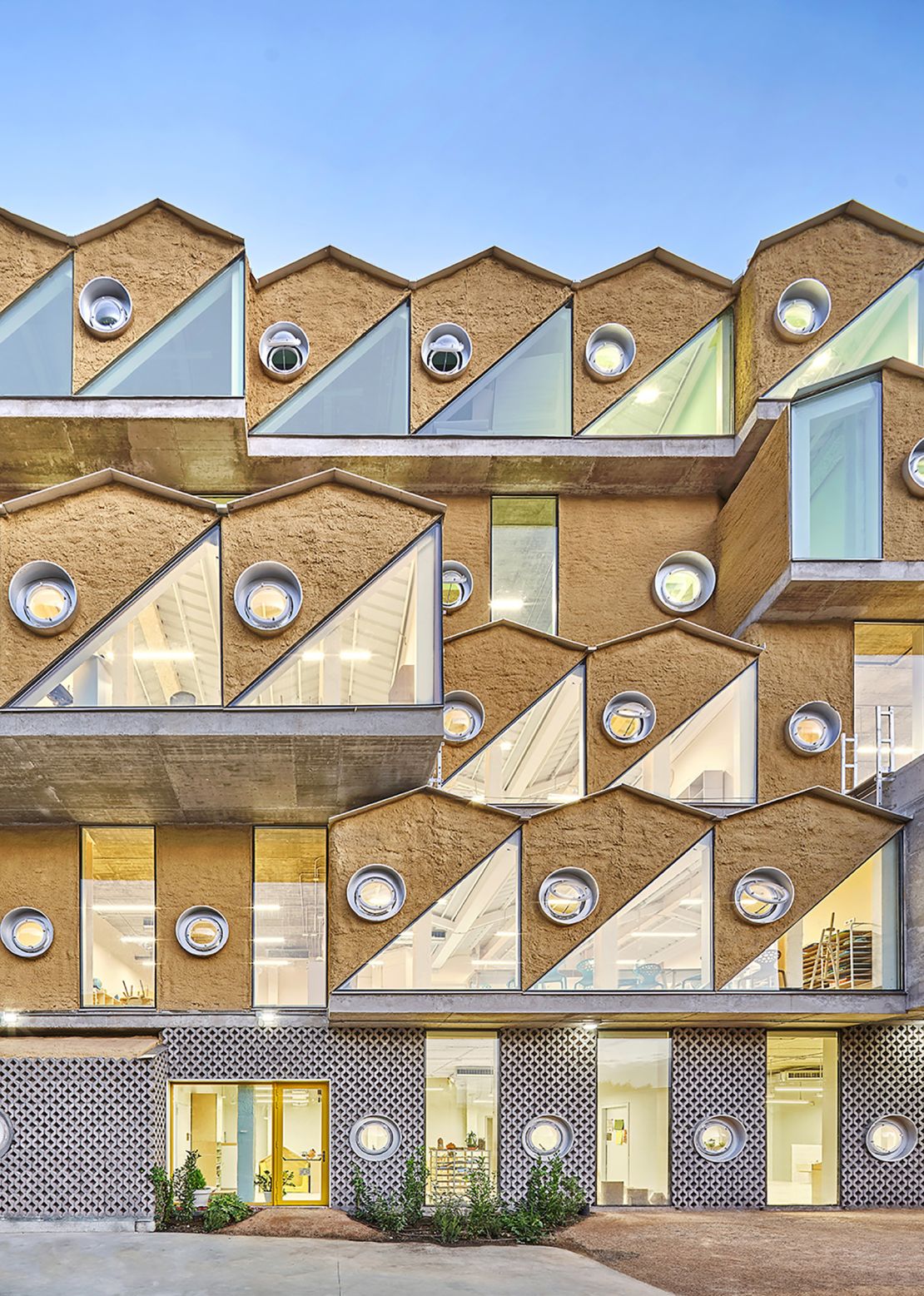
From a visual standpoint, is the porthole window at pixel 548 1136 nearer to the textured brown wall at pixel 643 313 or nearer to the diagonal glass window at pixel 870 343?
the textured brown wall at pixel 643 313

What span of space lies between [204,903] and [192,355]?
7.93 meters

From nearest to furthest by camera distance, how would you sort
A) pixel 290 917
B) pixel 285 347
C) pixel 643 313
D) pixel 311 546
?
pixel 311 546
pixel 290 917
pixel 285 347
pixel 643 313

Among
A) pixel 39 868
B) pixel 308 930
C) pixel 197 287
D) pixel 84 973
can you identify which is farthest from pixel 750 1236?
pixel 197 287

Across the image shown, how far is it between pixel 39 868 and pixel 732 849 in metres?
9.34

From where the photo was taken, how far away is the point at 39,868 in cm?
Answer: 1630

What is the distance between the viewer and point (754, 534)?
17.2 m

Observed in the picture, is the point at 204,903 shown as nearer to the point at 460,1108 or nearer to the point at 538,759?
the point at 460,1108

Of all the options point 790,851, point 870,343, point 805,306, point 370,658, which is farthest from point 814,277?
point 370,658

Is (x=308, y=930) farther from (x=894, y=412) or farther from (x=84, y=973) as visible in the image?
(x=894, y=412)

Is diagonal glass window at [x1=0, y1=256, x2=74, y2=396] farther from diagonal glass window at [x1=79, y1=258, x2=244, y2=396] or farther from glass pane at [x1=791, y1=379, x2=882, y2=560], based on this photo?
glass pane at [x1=791, y1=379, x2=882, y2=560]

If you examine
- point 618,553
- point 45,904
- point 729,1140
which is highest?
point 618,553

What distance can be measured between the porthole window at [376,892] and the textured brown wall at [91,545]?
177 inches

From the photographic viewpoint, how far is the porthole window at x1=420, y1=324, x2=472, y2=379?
18609 millimetres

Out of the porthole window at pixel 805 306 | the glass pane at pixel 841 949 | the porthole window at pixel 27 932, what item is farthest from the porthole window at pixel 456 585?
the porthole window at pixel 27 932
